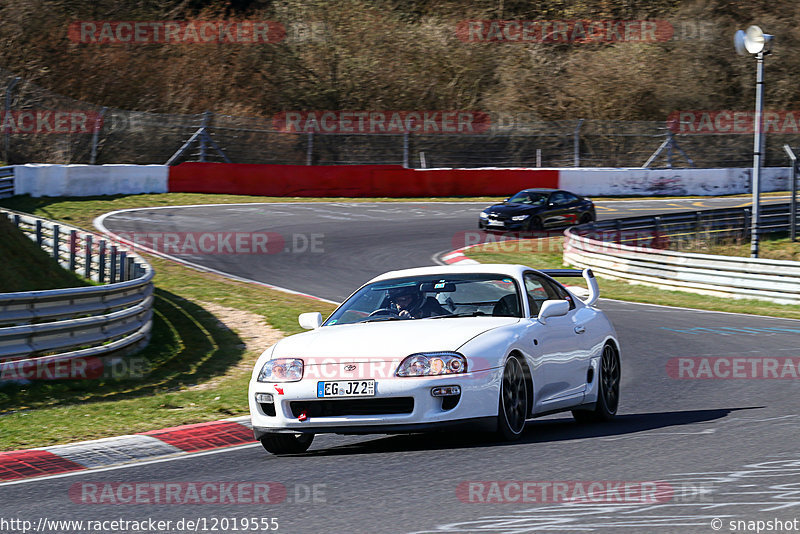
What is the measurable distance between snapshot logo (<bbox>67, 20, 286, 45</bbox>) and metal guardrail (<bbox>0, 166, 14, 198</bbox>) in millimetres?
17552

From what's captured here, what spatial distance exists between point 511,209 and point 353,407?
23220mm

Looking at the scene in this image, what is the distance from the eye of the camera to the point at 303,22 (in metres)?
52.5

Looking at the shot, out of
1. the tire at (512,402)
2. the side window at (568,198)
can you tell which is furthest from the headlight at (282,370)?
the side window at (568,198)

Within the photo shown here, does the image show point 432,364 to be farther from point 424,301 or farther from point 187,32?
point 187,32

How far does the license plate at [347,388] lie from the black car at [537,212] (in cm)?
2254

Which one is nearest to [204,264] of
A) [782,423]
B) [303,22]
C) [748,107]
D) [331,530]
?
[782,423]

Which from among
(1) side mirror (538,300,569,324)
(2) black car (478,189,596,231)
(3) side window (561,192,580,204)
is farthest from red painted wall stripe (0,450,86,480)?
(3) side window (561,192,580,204)

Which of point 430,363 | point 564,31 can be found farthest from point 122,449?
point 564,31

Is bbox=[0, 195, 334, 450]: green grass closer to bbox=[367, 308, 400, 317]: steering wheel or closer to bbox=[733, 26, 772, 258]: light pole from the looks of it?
bbox=[367, 308, 400, 317]: steering wheel

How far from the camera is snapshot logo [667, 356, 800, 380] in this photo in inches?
475

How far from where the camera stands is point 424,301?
28.3 feet

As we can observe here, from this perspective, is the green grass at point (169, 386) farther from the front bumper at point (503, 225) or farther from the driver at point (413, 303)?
the front bumper at point (503, 225)

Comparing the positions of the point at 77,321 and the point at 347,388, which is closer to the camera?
the point at 347,388

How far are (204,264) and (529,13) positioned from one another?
39.1m
